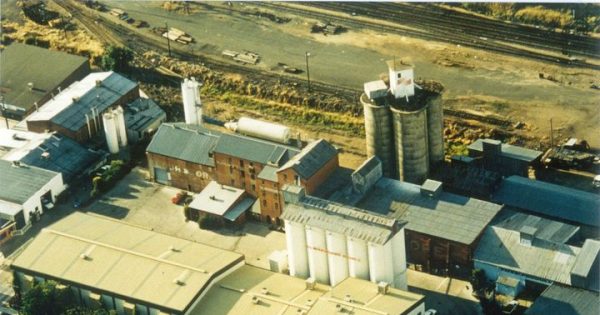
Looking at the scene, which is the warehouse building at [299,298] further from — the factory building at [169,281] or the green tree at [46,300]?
the green tree at [46,300]

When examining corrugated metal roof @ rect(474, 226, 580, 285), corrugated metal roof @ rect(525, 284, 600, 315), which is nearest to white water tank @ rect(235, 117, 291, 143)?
corrugated metal roof @ rect(474, 226, 580, 285)

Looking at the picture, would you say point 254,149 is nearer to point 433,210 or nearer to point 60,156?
point 433,210

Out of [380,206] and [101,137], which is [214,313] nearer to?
[380,206]

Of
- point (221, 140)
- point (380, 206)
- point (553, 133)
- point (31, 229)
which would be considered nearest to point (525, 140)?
point (553, 133)

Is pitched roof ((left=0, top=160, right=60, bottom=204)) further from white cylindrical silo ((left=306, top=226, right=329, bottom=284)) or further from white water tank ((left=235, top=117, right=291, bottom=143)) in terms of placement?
white cylindrical silo ((left=306, top=226, right=329, bottom=284))

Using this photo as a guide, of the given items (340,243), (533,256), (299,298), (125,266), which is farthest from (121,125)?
(533,256)

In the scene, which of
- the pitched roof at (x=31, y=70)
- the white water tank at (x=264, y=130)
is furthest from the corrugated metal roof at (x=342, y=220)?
the pitched roof at (x=31, y=70)

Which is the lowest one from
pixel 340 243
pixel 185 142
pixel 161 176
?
pixel 161 176
